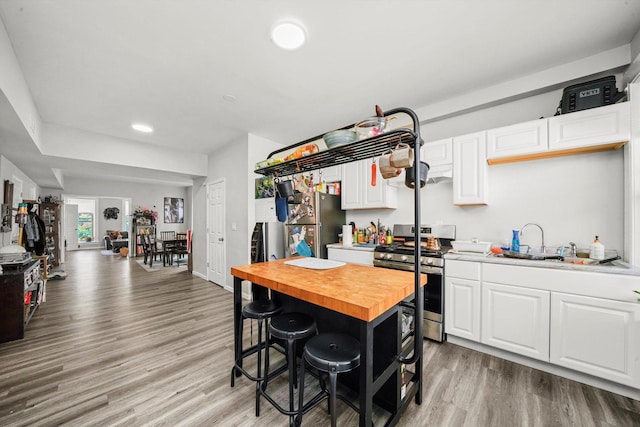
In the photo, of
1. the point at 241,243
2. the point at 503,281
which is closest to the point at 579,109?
the point at 503,281

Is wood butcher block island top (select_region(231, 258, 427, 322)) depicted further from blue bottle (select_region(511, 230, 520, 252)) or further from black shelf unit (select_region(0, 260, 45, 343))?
black shelf unit (select_region(0, 260, 45, 343))

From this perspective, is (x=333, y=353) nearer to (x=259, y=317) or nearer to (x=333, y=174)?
(x=259, y=317)

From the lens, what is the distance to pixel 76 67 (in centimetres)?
222

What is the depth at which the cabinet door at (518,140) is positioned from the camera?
2203mm

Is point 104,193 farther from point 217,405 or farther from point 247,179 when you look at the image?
point 217,405

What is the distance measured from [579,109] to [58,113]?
5.67 metres

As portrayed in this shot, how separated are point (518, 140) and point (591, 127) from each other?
1.53 feet

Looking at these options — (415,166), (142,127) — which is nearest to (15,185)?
(142,127)

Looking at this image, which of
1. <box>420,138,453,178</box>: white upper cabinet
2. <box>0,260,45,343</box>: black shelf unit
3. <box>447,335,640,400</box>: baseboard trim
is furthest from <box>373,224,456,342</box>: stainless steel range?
<box>0,260,45,343</box>: black shelf unit

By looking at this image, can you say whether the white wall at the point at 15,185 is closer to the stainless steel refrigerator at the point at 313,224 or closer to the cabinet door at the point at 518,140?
the stainless steel refrigerator at the point at 313,224

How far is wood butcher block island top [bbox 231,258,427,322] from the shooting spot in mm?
1146

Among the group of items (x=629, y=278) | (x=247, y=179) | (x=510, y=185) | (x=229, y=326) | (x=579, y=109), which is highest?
(x=579, y=109)

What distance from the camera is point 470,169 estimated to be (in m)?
2.60

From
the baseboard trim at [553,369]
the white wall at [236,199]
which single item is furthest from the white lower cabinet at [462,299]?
the white wall at [236,199]
